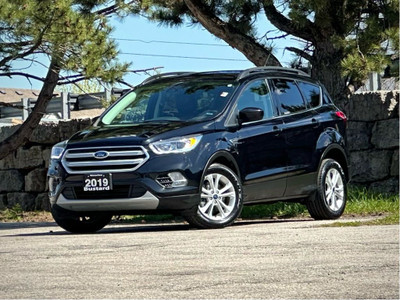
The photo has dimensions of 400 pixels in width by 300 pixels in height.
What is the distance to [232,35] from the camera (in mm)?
18109

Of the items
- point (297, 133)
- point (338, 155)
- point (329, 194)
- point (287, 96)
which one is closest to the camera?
point (297, 133)

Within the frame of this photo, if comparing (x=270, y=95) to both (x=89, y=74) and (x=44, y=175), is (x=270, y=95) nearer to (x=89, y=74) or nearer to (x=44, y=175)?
(x=89, y=74)

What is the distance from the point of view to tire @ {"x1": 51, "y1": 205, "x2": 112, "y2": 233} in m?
12.3

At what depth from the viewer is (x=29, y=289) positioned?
6.96 m

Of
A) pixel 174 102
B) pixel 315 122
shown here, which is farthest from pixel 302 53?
pixel 174 102

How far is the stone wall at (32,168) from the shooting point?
20.2 meters

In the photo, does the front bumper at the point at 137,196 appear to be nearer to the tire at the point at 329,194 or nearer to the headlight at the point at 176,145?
the headlight at the point at 176,145

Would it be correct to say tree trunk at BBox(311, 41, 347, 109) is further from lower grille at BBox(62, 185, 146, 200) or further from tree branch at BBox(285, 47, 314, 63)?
lower grille at BBox(62, 185, 146, 200)

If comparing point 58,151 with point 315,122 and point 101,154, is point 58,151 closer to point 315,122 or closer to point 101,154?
point 101,154

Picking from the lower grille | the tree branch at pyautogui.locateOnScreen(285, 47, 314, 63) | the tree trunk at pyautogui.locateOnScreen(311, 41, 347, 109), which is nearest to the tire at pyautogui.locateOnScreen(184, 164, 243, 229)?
the lower grille

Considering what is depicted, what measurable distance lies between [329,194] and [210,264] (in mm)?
6057

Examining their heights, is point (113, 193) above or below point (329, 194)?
above

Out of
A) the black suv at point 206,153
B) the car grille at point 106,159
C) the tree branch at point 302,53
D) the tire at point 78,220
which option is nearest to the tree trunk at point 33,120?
the tree branch at point 302,53

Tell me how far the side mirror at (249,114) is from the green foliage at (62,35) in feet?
17.7
